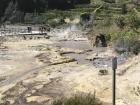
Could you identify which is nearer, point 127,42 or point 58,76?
point 58,76

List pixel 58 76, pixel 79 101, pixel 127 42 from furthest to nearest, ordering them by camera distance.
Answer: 1. pixel 127 42
2. pixel 58 76
3. pixel 79 101

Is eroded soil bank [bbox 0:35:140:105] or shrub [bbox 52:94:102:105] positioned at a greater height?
shrub [bbox 52:94:102:105]

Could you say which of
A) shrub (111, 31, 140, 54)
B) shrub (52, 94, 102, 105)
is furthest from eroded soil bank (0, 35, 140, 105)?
shrub (52, 94, 102, 105)

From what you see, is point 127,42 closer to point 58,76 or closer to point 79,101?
point 58,76

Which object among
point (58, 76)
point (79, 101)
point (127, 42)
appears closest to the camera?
point (79, 101)

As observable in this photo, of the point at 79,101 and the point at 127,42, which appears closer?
the point at 79,101

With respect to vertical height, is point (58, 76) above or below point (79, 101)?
below

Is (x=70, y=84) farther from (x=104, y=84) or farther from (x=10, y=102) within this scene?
(x=10, y=102)

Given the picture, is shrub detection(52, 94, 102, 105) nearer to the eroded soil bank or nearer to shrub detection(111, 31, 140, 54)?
the eroded soil bank

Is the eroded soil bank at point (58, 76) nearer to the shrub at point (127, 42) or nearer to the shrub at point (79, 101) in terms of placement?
the shrub at point (127, 42)

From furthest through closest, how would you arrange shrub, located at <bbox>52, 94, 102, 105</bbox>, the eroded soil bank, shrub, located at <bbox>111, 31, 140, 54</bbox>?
shrub, located at <bbox>111, 31, 140, 54</bbox> < the eroded soil bank < shrub, located at <bbox>52, 94, 102, 105</bbox>

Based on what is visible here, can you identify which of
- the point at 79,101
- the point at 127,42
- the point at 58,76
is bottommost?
the point at 58,76

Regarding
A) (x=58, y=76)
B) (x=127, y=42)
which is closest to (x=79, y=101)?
(x=58, y=76)

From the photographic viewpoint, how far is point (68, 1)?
216 feet
